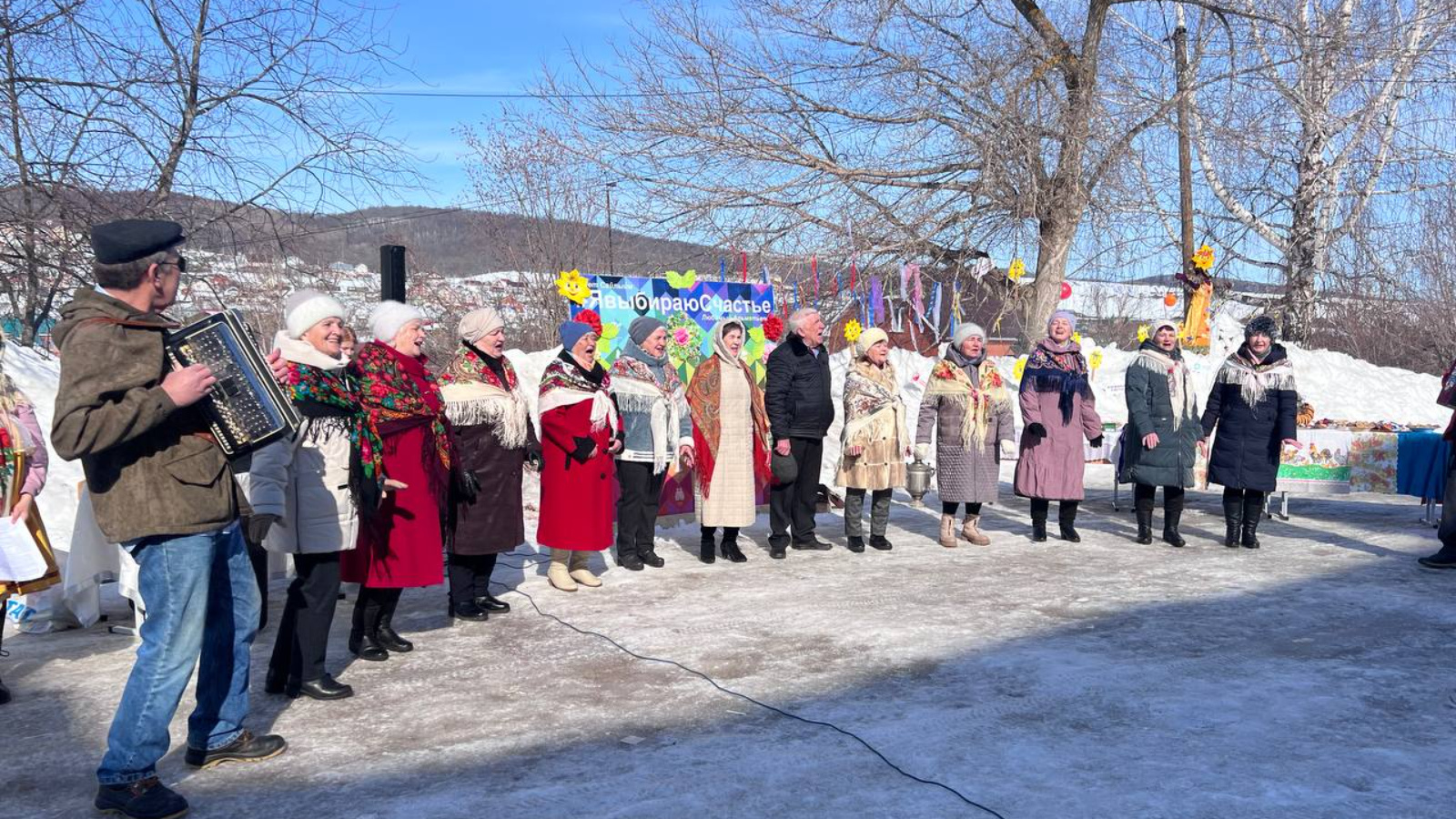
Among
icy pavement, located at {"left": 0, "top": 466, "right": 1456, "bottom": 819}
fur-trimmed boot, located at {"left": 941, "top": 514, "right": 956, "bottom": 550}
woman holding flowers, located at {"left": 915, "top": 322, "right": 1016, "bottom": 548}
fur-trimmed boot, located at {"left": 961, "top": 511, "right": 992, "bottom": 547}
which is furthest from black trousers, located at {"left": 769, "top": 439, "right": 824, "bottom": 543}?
fur-trimmed boot, located at {"left": 961, "top": 511, "right": 992, "bottom": 547}

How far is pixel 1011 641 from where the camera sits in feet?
19.0

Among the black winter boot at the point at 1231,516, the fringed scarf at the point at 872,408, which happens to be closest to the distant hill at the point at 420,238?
the fringed scarf at the point at 872,408

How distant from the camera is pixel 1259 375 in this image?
8367 millimetres

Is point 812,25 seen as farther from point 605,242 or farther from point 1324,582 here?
point 1324,582

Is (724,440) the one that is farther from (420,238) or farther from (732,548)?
(420,238)

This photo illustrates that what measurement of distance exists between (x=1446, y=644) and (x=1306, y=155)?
12114 millimetres

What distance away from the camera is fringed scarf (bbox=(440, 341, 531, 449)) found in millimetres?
6402

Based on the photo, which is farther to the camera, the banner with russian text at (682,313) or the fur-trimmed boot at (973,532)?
the banner with russian text at (682,313)

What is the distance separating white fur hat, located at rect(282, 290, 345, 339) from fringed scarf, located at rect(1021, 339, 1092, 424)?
5533mm

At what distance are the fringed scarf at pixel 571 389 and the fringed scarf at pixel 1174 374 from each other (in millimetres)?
4418

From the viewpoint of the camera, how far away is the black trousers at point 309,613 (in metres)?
4.88

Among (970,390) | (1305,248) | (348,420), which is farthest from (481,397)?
(1305,248)

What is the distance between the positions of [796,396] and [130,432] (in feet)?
18.1

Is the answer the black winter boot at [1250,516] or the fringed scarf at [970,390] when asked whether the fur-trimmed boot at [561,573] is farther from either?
the black winter boot at [1250,516]
